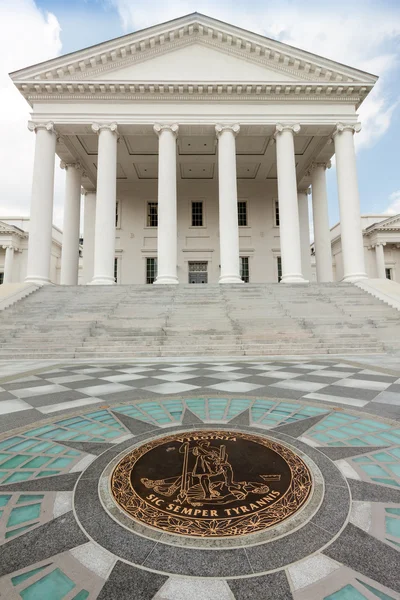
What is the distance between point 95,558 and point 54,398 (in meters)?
3.30

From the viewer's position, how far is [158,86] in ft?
61.3

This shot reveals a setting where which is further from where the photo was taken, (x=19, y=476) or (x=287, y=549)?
(x=19, y=476)

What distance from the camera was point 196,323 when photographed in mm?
11266

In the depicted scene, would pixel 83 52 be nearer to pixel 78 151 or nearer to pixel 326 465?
pixel 78 151

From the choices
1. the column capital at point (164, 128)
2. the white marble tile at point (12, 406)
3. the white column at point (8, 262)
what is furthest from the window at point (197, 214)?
the white column at point (8, 262)

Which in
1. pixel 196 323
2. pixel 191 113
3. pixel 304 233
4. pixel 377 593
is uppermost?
pixel 191 113

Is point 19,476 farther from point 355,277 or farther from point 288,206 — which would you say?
point 288,206

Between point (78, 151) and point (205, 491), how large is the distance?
84.9ft

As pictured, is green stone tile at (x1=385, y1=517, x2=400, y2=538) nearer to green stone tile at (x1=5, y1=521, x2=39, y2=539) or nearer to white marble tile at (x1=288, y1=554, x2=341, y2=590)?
white marble tile at (x1=288, y1=554, x2=341, y2=590)

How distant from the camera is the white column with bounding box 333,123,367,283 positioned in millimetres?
18578

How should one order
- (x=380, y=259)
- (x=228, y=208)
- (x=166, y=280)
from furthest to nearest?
1. (x=380, y=259)
2. (x=228, y=208)
3. (x=166, y=280)

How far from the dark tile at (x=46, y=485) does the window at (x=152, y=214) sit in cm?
2669

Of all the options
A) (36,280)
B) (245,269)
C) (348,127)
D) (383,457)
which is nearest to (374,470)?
(383,457)

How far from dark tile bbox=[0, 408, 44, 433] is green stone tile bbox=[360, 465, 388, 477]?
316 centimetres
